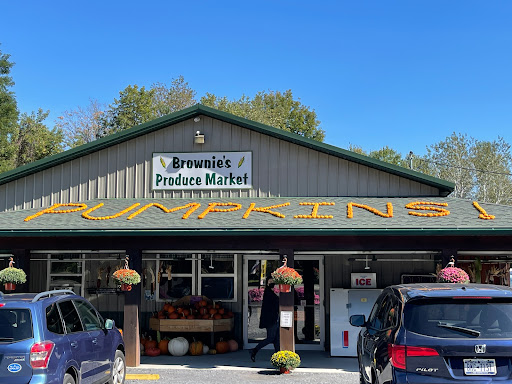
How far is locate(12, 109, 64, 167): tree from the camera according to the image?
43188 mm

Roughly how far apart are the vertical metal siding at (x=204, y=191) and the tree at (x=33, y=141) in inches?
1112

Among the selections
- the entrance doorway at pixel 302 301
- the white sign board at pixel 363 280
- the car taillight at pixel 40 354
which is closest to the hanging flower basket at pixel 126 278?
the entrance doorway at pixel 302 301

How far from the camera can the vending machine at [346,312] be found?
47.5 ft

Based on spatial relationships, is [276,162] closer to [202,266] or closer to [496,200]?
[202,266]

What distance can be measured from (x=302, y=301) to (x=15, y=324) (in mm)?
9379

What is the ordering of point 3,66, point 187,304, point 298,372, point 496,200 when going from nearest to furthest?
point 298,372 → point 187,304 → point 3,66 → point 496,200

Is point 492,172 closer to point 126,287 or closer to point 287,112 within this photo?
point 287,112

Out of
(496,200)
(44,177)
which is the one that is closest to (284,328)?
(44,177)

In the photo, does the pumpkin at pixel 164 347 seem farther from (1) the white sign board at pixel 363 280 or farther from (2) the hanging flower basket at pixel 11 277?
(1) the white sign board at pixel 363 280

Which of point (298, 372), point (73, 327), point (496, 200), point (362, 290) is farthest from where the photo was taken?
point (496, 200)

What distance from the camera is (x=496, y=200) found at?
51250mm

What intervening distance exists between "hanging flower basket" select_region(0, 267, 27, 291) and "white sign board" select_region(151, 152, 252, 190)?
407 centimetres

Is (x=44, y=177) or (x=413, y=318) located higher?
(x=44, y=177)

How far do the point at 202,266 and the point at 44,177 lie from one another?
461 cm
